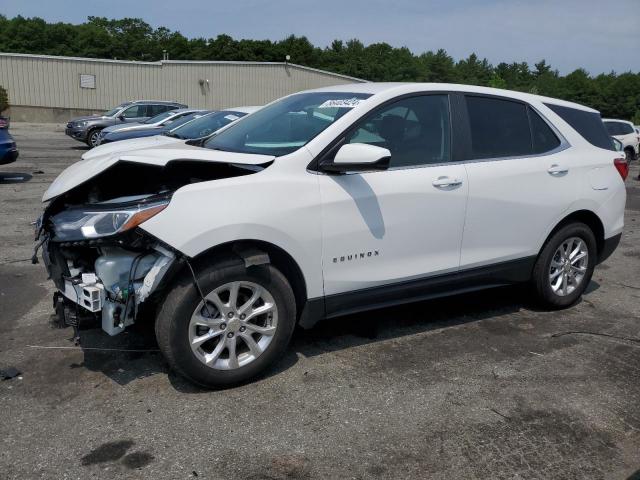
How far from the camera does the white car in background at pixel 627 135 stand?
23.3 meters

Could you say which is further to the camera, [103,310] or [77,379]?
[77,379]

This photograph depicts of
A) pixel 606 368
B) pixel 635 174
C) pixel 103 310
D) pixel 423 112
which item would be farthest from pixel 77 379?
pixel 635 174

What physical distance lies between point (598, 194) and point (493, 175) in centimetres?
131

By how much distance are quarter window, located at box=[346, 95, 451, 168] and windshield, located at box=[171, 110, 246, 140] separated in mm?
6172

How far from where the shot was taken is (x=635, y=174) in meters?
21.1

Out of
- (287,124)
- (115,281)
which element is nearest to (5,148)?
(287,124)

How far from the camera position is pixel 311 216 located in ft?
12.6

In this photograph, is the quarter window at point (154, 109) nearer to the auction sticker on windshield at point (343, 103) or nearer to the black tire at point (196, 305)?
the auction sticker on windshield at point (343, 103)

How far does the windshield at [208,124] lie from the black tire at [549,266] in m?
6.34

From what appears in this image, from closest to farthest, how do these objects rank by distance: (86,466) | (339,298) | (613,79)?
1. (86,466)
2. (339,298)
3. (613,79)

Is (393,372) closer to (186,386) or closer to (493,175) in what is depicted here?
(186,386)

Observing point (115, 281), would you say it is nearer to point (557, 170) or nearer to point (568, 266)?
point (557, 170)

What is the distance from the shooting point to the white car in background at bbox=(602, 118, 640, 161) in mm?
23312

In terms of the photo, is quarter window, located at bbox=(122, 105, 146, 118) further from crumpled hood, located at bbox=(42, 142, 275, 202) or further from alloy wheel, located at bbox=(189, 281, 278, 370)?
alloy wheel, located at bbox=(189, 281, 278, 370)
